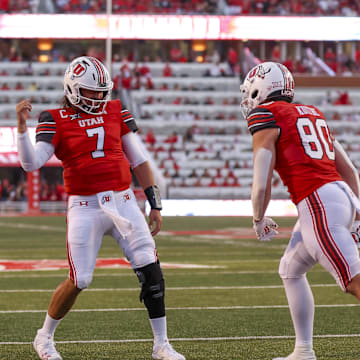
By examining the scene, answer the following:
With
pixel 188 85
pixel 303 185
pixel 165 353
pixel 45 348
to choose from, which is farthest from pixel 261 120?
pixel 188 85

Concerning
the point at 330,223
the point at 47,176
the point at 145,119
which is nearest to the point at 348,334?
the point at 330,223

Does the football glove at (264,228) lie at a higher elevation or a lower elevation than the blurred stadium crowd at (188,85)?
higher

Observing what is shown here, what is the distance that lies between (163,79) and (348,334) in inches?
962

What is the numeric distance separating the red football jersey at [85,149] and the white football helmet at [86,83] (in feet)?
0.21

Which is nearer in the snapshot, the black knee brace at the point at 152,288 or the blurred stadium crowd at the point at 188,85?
the black knee brace at the point at 152,288

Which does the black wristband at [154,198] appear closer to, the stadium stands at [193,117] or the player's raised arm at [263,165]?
the player's raised arm at [263,165]

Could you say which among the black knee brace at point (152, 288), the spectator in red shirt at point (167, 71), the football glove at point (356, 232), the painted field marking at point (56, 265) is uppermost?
the football glove at point (356, 232)

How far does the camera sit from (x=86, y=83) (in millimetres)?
4828

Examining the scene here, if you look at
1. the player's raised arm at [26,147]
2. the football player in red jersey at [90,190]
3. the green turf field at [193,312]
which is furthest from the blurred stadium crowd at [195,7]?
the player's raised arm at [26,147]

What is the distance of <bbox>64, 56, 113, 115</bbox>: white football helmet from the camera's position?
4.84 m

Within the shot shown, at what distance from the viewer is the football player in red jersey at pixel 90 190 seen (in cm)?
470

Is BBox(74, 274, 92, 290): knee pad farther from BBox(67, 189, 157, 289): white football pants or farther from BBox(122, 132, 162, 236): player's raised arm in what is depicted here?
BBox(122, 132, 162, 236): player's raised arm

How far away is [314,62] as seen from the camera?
3169 cm

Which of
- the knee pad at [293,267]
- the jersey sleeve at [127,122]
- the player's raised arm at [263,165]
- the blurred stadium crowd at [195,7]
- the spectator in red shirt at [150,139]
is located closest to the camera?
the player's raised arm at [263,165]
